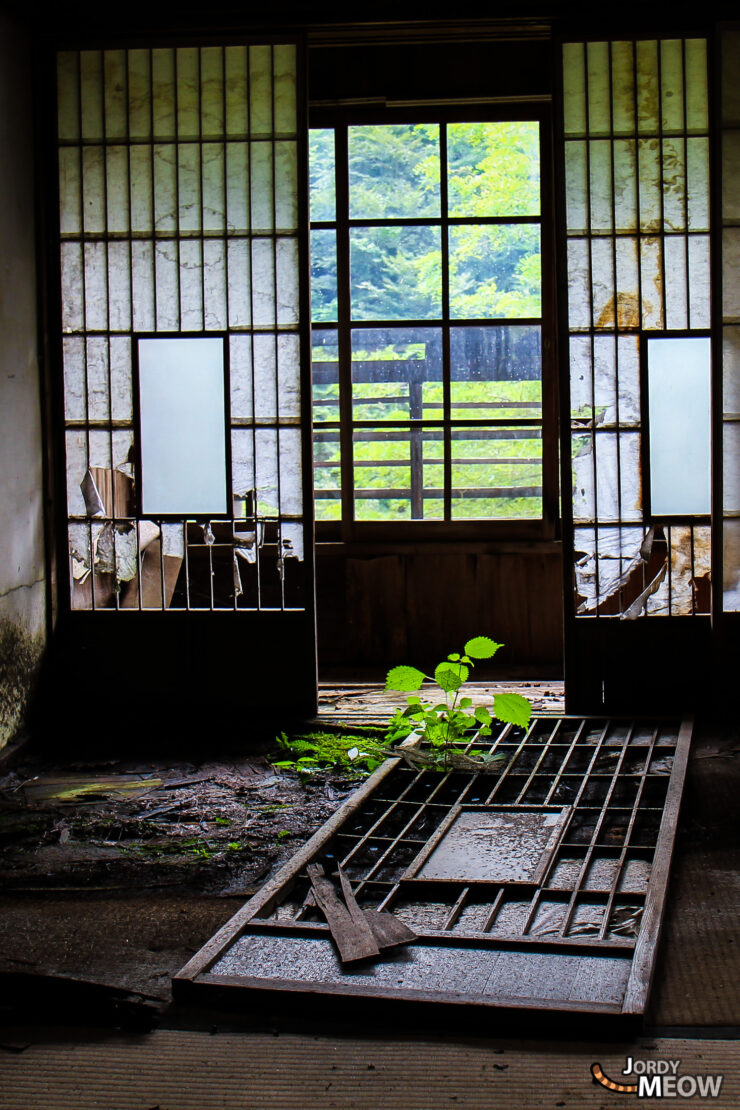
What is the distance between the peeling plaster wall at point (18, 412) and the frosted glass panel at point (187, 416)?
0.44 m

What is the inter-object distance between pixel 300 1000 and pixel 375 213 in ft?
13.9

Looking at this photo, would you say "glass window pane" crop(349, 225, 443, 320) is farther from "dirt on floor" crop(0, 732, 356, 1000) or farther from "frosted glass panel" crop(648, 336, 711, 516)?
"dirt on floor" crop(0, 732, 356, 1000)

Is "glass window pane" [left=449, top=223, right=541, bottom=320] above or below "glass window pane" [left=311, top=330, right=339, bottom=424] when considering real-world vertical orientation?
above

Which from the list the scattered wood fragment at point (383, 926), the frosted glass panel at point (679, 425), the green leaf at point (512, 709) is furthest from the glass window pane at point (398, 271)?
the scattered wood fragment at point (383, 926)

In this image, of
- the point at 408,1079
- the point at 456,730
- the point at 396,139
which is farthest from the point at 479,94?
the point at 408,1079

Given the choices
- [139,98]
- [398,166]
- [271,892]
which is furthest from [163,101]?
[271,892]

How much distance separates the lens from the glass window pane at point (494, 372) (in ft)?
17.8

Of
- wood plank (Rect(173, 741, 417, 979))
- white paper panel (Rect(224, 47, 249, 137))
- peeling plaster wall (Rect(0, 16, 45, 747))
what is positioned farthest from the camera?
white paper panel (Rect(224, 47, 249, 137))

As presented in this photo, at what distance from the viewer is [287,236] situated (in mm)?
4258

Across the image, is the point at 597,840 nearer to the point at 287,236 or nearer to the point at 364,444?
the point at 287,236

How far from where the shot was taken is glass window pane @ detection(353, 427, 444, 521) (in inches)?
215

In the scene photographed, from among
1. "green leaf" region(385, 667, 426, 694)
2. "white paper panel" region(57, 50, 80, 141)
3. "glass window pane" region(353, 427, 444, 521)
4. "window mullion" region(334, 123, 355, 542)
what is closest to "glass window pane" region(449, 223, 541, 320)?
"window mullion" region(334, 123, 355, 542)

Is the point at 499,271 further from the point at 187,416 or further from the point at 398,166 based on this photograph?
the point at 187,416

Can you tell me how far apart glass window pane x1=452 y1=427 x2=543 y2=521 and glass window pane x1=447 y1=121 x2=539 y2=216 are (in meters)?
1.10
